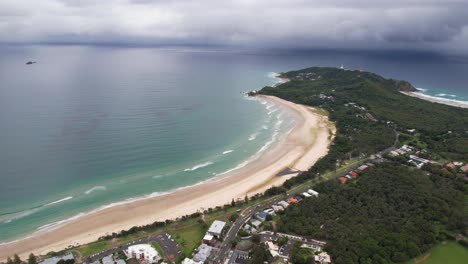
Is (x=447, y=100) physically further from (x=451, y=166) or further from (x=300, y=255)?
(x=300, y=255)

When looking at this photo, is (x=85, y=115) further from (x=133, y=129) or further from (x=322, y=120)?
(x=322, y=120)

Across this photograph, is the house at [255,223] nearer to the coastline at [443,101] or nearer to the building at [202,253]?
the building at [202,253]

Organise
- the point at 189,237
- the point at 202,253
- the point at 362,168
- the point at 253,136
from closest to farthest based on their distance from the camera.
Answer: the point at 202,253
the point at 189,237
the point at 362,168
the point at 253,136

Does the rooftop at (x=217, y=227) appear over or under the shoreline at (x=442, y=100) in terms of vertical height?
under

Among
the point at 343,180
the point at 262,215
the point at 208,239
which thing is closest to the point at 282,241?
the point at 262,215

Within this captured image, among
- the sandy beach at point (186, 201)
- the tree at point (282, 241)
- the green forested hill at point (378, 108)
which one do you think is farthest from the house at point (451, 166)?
the tree at point (282, 241)

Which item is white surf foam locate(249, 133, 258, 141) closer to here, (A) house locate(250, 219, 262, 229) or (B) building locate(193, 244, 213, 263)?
(A) house locate(250, 219, 262, 229)
